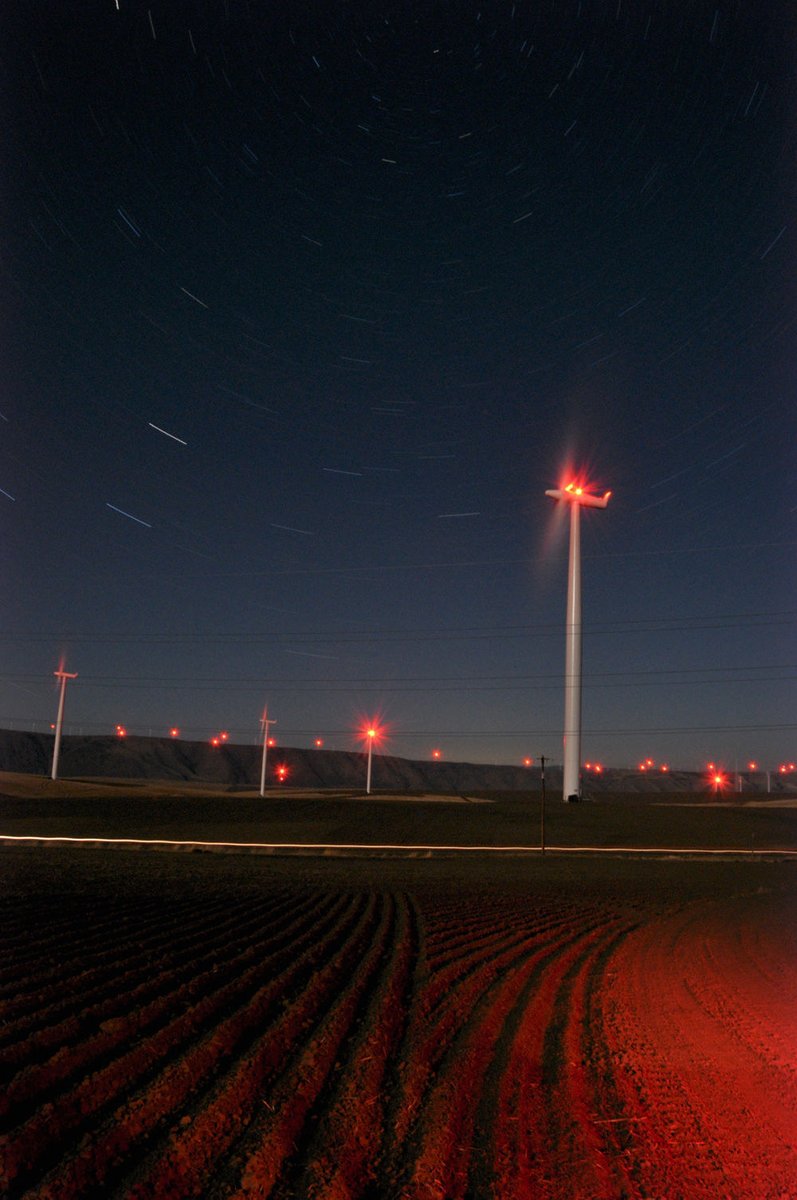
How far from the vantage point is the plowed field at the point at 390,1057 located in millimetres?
6805

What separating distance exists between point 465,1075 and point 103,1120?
147 inches

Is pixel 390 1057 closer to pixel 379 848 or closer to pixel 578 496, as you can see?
pixel 379 848

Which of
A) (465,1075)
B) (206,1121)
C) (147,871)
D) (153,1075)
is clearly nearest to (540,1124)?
(465,1075)

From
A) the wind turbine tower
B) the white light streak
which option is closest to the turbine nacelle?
the wind turbine tower

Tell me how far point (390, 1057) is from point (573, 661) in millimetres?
52329

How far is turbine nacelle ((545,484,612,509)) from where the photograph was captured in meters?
67.9

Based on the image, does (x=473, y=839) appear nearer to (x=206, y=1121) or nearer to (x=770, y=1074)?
(x=770, y=1074)

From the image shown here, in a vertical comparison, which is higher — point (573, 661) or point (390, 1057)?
point (573, 661)

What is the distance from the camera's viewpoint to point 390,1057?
9398mm

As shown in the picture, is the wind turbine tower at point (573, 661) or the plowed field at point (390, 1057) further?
the wind turbine tower at point (573, 661)

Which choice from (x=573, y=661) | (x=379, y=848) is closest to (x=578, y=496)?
(x=573, y=661)

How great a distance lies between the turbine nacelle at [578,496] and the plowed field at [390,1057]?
167ft

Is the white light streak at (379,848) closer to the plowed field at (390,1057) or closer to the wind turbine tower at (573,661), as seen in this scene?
the wind turbine tower at (573,661)

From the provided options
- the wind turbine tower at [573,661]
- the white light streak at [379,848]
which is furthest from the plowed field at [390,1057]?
the wind turbine tower at [573,661]
